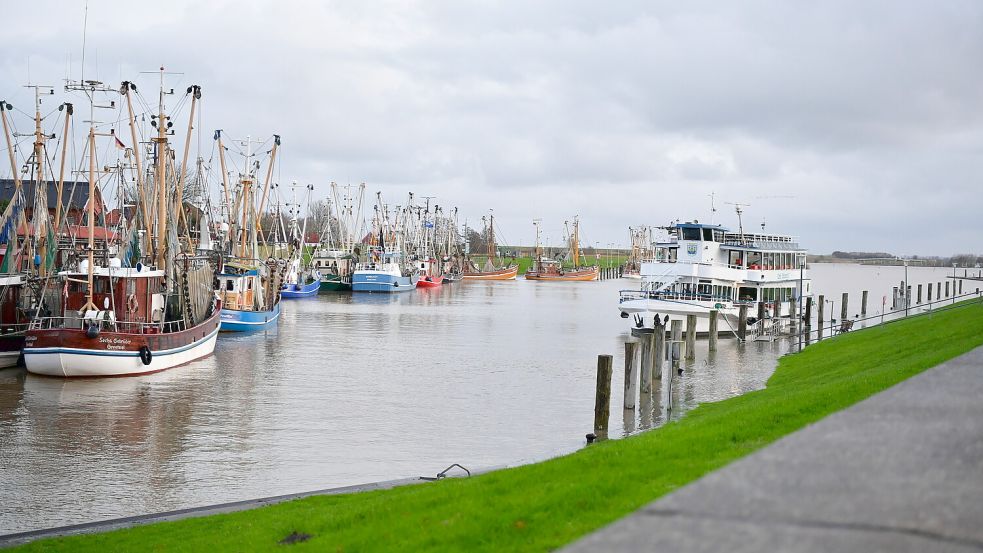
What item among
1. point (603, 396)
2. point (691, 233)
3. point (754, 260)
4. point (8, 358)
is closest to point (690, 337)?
point (691, 233)

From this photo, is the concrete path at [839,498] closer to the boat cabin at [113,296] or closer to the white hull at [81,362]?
the white hull at [81,362]

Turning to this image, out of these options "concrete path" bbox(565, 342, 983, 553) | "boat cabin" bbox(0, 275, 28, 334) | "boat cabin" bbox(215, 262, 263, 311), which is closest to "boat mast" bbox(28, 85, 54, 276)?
"boat cabin" bbox(0, 275, 28, 334)

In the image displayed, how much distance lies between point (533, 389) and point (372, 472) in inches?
692

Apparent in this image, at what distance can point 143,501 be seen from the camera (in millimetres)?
23031

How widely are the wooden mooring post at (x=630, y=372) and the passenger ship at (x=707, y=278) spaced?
104 feet

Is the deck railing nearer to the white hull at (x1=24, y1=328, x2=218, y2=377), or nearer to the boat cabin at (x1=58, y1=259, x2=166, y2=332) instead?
the boat cabin at (x1=58, y1=259, x2=166, y2=332)

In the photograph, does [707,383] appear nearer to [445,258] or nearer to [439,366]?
[439,366]

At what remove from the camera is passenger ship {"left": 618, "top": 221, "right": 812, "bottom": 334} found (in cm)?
6712

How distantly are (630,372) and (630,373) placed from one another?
1.9 inches

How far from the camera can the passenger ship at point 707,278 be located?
6712 cm

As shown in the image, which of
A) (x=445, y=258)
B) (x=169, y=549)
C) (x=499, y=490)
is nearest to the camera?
(x=499, y=490)

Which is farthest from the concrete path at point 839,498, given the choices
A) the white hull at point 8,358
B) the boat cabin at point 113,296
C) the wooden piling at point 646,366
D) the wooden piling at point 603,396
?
the white hull at point 8,358

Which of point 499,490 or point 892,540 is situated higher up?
point 892,540

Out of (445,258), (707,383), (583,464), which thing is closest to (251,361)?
(707,383)
